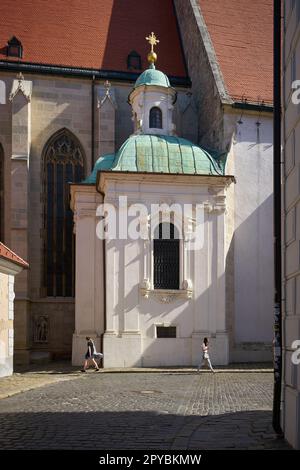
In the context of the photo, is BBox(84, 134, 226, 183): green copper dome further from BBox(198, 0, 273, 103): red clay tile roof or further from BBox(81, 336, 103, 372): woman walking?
BBox(81, 336, 103, 372): woman walking

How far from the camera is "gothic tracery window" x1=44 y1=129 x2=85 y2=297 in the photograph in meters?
28.1

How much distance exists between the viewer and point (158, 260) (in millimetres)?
23109

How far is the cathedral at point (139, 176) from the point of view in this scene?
22844mm

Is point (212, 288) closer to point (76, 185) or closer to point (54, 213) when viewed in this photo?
point (76, 185)

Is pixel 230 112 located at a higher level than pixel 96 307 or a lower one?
higher

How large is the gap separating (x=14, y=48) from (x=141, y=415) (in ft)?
73.4

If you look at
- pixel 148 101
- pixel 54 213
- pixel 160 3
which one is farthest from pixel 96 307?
pixel 160 3

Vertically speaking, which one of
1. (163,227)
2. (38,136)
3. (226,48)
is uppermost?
(226,48)

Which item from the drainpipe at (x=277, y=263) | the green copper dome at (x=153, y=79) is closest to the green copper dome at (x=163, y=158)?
the green copper dome at (x=153, y=79)

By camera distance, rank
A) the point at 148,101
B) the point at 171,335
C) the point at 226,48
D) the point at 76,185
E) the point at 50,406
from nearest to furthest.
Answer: the point at 50,406 → the point at 171,335 → the point at 76,185 → the point at 148,101 → the point at 226,48

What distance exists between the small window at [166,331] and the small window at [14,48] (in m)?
14.2

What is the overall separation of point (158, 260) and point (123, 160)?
377 cm

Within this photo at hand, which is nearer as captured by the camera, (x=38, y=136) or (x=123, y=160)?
(x=123, y=160)

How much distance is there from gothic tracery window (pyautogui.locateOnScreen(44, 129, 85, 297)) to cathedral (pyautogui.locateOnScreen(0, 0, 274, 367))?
50 mm
